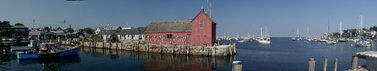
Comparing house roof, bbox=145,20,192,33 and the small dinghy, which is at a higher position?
house roof, bbox=145,20,192,33

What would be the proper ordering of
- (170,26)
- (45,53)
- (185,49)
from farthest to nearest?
(170,26) → (185,49) → (45,53)

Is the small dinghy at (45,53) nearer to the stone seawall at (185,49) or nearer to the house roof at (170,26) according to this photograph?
the stone seawall at (185,49)

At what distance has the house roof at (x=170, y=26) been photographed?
41688 mm

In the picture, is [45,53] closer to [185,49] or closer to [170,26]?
[170,26]

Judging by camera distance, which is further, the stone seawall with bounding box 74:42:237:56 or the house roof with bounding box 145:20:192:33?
the house roof with bounding box 145:20:192:33

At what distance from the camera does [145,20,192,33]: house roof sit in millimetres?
41688

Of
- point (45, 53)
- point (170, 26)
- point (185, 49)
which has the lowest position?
point (45, 53)

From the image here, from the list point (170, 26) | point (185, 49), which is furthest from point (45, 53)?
point (185, 49)

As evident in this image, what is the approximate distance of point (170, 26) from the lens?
44.2m

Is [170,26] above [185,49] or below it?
above

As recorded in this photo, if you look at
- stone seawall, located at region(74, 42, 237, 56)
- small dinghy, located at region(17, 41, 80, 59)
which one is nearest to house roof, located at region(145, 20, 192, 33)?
stone seawall, located at region(74, 42, 237, 56)

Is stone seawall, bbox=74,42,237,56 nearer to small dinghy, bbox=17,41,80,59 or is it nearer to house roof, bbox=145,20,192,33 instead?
house roof, bbox=145,20,192,33

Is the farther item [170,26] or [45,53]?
[170,26]

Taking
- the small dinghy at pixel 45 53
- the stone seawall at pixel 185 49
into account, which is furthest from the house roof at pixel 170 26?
the small dinghy at pixel 45 53
